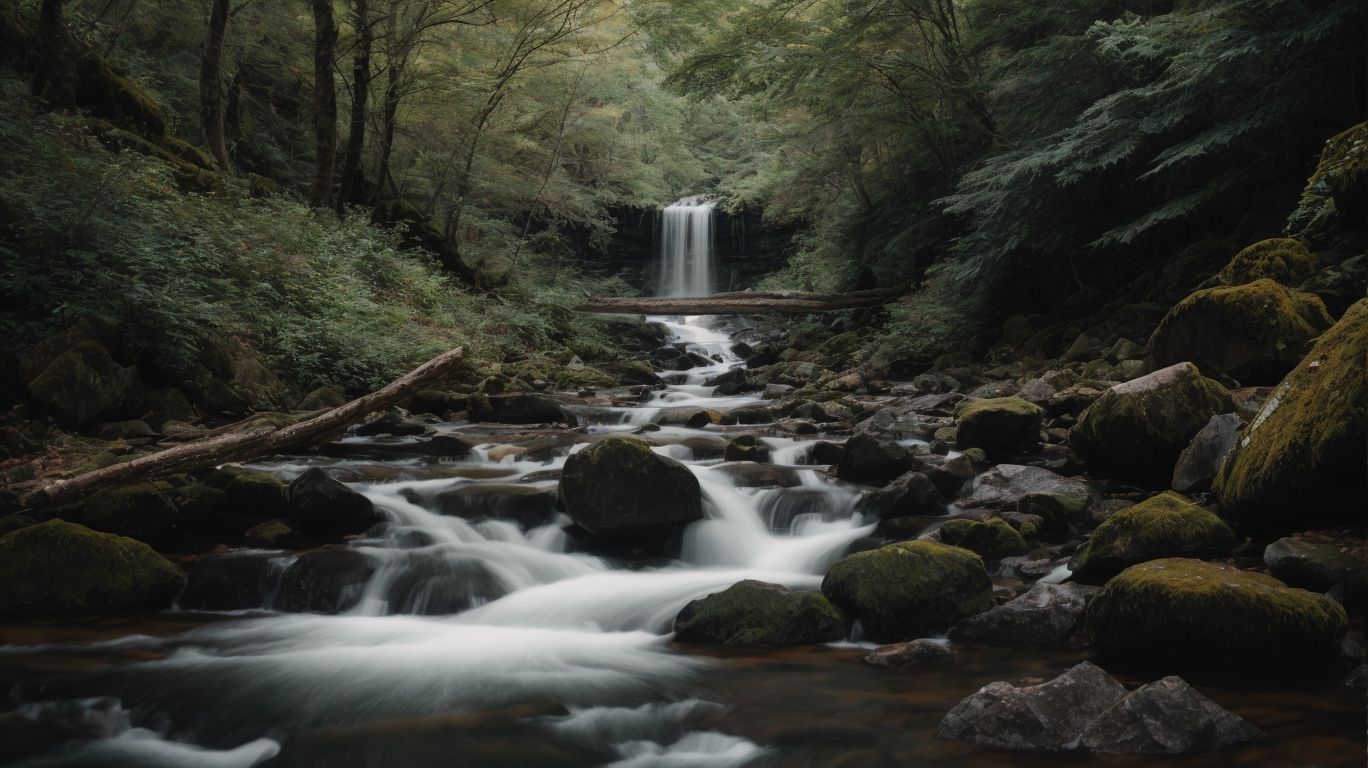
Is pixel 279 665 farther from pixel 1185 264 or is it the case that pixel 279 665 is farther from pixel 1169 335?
pixel 1185 264

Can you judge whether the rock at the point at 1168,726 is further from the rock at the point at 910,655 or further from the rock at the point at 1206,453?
the rock at the point at 1206,453

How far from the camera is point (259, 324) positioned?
9633 millimetres

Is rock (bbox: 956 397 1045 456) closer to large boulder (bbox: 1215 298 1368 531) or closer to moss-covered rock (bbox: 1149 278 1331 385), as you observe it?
moss-covered rock (bbox: 1149 278 1331 385)

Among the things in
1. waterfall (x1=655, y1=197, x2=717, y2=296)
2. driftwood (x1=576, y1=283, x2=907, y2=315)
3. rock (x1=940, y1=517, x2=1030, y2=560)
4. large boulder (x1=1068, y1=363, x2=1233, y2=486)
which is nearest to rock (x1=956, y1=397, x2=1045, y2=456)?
large boulder (x1=1068, y1=363, x2=1233, y2=486)

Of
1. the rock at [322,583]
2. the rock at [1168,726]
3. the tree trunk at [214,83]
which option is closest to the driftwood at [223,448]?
→ the rock at [322,583]

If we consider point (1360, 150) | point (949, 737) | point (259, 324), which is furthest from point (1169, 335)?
point (259, 324)

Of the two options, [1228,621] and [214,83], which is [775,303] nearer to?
[214,83]

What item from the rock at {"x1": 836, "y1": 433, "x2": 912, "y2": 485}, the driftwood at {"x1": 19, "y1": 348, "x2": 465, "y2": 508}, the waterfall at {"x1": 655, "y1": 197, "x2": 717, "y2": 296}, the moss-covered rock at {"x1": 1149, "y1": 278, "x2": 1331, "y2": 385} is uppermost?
the waterfall at {"x1": 655, "y1": 197, "x2": 717, "y2": 296}

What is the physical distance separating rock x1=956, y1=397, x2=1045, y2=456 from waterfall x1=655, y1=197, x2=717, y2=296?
2182cm

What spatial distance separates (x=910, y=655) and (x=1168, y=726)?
4.33 feet

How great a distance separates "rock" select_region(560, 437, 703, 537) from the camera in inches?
237

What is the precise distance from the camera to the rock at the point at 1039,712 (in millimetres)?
3016

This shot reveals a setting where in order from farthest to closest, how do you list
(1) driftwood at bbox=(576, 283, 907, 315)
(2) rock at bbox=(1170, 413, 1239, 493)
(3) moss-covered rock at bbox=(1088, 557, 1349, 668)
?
(1) driftwood at bbox=(576, 283, 907, 315), (2) rock at bbox=(1170, 413, 1239, 493), (3) moss-covered rock at bbox=(1088, 557, 1349, 668)

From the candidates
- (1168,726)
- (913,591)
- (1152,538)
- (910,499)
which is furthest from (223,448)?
(1152,538)
